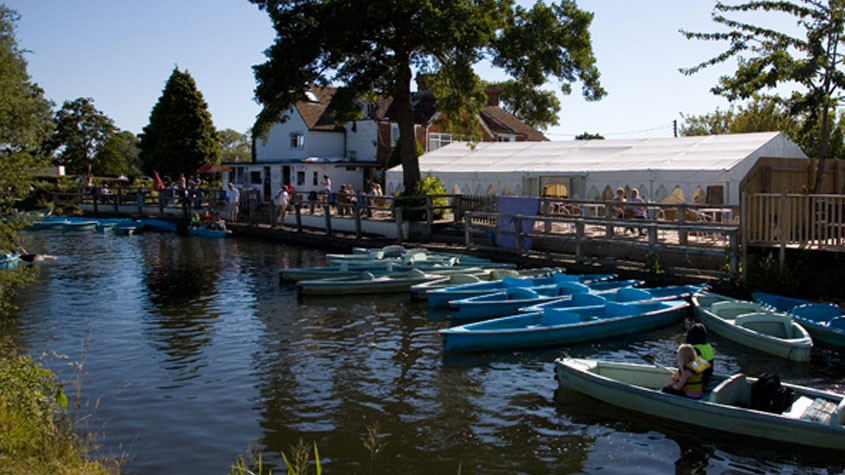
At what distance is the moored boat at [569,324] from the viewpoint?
43.2ft

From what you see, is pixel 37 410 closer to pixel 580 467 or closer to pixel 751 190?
pixel 580 467

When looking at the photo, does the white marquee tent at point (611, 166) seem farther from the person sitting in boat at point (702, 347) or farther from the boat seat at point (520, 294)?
the person sitting in boat at point (702, 347)

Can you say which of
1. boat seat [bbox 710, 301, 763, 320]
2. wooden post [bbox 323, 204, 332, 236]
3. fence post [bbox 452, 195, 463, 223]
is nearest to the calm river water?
boat seat [bbox 710, 301, 763, 320]

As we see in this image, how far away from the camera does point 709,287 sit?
57.1ft

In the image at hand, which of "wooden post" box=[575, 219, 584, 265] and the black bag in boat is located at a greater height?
"wooden post" box=[575, 219, 584, 265]

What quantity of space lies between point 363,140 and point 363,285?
32023 mm

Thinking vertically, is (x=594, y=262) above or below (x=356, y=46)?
below

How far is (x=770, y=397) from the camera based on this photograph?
30.9ft

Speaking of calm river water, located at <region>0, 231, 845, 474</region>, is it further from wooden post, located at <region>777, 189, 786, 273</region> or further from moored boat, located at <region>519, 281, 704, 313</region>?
wooden post, located at <region>777, 189, 786, 273</region>

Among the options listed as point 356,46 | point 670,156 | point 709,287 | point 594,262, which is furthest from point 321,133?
point 709,287

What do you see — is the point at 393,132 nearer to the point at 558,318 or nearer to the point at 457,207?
the point at 457,207

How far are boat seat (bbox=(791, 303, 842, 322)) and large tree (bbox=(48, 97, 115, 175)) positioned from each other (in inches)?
2515

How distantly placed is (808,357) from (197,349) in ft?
35.4

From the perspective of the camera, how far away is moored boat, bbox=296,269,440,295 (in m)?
19.3
